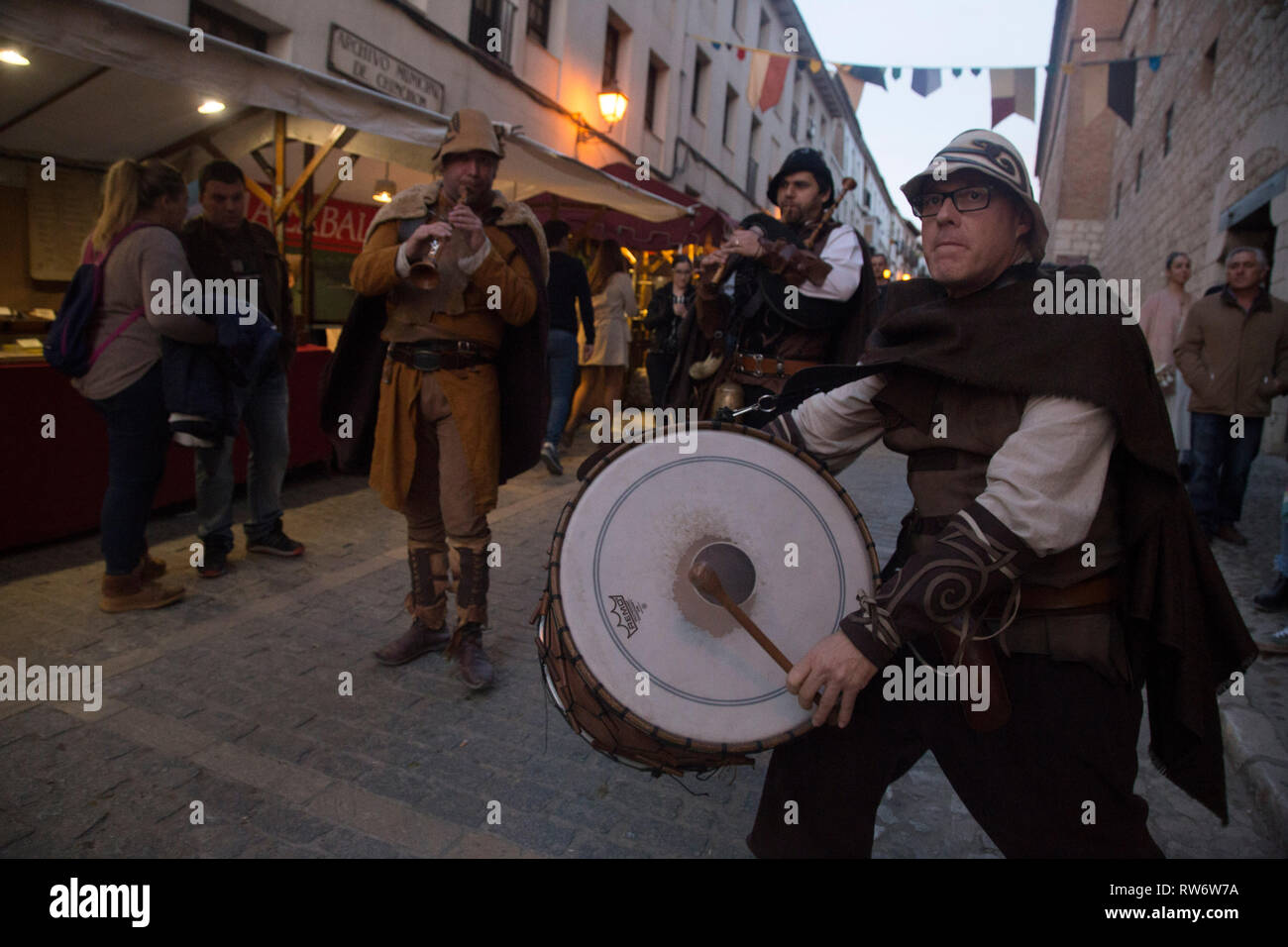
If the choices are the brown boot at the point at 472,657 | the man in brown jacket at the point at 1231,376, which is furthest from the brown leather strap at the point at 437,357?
the man in brown jacket at the point at 1231,376

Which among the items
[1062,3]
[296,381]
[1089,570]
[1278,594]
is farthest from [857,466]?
[1062,3]

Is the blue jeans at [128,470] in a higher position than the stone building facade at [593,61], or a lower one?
lower

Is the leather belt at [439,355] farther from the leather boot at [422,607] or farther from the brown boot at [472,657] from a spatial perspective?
A: the brown boot at [472,657]

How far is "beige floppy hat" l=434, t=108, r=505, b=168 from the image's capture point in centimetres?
308

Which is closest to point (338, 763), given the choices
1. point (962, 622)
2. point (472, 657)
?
point (472, 657)

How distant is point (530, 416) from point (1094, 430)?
7.88ft

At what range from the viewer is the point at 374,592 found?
434 centimetres

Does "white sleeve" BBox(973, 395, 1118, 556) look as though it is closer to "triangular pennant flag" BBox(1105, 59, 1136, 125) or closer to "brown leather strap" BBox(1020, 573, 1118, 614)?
"brown leather strap" BBox(1020, 573, 1118, 614)

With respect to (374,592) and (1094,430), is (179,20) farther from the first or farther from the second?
(1094,430)

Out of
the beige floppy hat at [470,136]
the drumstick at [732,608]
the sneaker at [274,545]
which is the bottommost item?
the sneaker at [274,545]

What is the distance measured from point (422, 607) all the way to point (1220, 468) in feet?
18.8

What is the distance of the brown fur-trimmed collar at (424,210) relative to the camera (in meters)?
3.23

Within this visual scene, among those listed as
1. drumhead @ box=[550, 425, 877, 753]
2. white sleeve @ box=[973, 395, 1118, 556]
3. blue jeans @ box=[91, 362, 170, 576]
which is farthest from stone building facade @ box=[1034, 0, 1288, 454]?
blue jeans @ box=[91, 362, 170, 576]

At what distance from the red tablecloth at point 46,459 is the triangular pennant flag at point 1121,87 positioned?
528 inches
